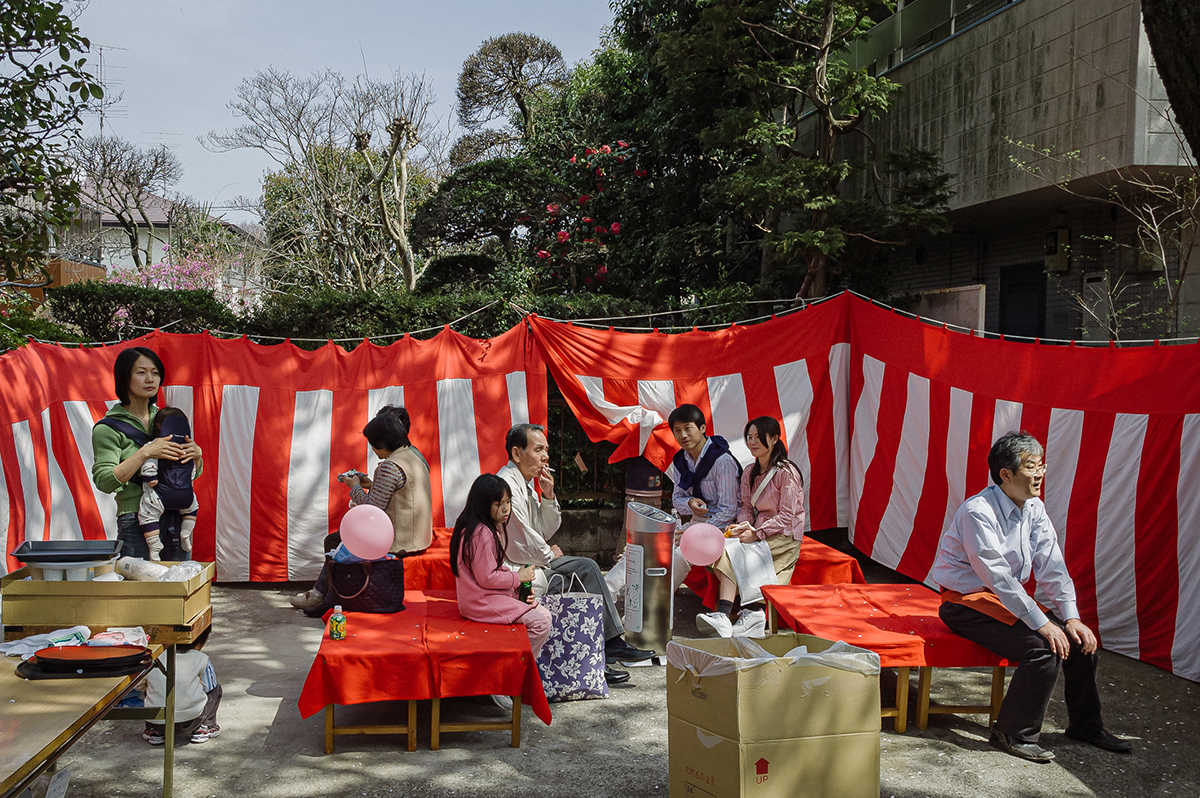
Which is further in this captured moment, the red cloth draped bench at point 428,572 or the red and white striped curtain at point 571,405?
the red and white striped curtain at point 571,405

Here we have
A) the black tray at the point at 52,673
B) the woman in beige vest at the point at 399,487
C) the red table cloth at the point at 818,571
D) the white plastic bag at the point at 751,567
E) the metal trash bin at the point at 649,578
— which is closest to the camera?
the black tray at the point at 52,673

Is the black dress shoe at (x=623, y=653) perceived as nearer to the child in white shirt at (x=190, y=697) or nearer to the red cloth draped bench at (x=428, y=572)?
the red cloth draped bench at (x=428, y=572)

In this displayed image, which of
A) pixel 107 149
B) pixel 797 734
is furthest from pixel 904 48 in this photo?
pixel 107 149

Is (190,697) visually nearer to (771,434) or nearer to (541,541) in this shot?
(541,541)

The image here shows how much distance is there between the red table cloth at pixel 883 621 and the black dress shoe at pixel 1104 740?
0.51m

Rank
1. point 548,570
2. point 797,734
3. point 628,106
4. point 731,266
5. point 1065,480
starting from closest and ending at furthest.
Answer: point 797,734 → point 548,570 → point 1065,480 → point 731,266 → point 628,106

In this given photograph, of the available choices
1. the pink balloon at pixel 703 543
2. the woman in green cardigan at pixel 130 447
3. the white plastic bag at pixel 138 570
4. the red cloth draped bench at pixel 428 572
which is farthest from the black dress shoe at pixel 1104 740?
the woman in green cardigan at pixel 130 447

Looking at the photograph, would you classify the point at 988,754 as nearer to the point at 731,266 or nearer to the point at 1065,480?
the point at 1065,480

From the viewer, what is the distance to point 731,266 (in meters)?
13.1

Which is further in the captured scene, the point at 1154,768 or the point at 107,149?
the point at 107,149

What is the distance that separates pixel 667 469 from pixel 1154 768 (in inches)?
153

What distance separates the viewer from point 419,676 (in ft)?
13.6

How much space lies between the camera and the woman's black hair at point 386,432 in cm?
557

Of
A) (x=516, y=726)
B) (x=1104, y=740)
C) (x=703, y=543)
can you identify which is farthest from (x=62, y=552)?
(x=1104, y=740)
